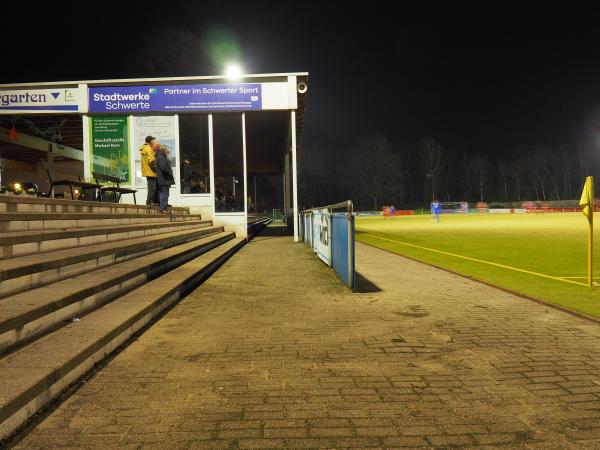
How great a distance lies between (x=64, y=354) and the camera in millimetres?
3080

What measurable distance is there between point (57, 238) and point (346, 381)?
440cm

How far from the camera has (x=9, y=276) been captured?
3.74 m

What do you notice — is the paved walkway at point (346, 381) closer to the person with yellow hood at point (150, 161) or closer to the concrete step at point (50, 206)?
the concrete step at point (50, 206)

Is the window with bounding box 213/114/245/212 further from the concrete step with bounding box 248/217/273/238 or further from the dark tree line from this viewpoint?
the dark tree line

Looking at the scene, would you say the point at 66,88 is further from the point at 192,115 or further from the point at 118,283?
the point at 118,283

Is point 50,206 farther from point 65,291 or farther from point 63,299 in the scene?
point 63,299

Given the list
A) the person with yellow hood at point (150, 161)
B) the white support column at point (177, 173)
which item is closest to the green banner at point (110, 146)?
the white support column at point (177, 173)

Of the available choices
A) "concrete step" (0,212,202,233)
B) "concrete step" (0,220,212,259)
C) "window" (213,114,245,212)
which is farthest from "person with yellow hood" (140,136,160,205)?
"window" (213,114,245,212)

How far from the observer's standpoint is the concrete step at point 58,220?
5.23 meters

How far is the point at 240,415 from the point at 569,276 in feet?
24.4

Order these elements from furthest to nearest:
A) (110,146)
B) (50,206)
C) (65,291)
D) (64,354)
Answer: (110,146), (50,206), (65,291), (64,354)

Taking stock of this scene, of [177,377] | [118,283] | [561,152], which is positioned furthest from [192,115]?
[561,152]

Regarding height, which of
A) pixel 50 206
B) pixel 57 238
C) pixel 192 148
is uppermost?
pixel 192 148

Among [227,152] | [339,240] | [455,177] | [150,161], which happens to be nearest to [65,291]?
[339,240]
